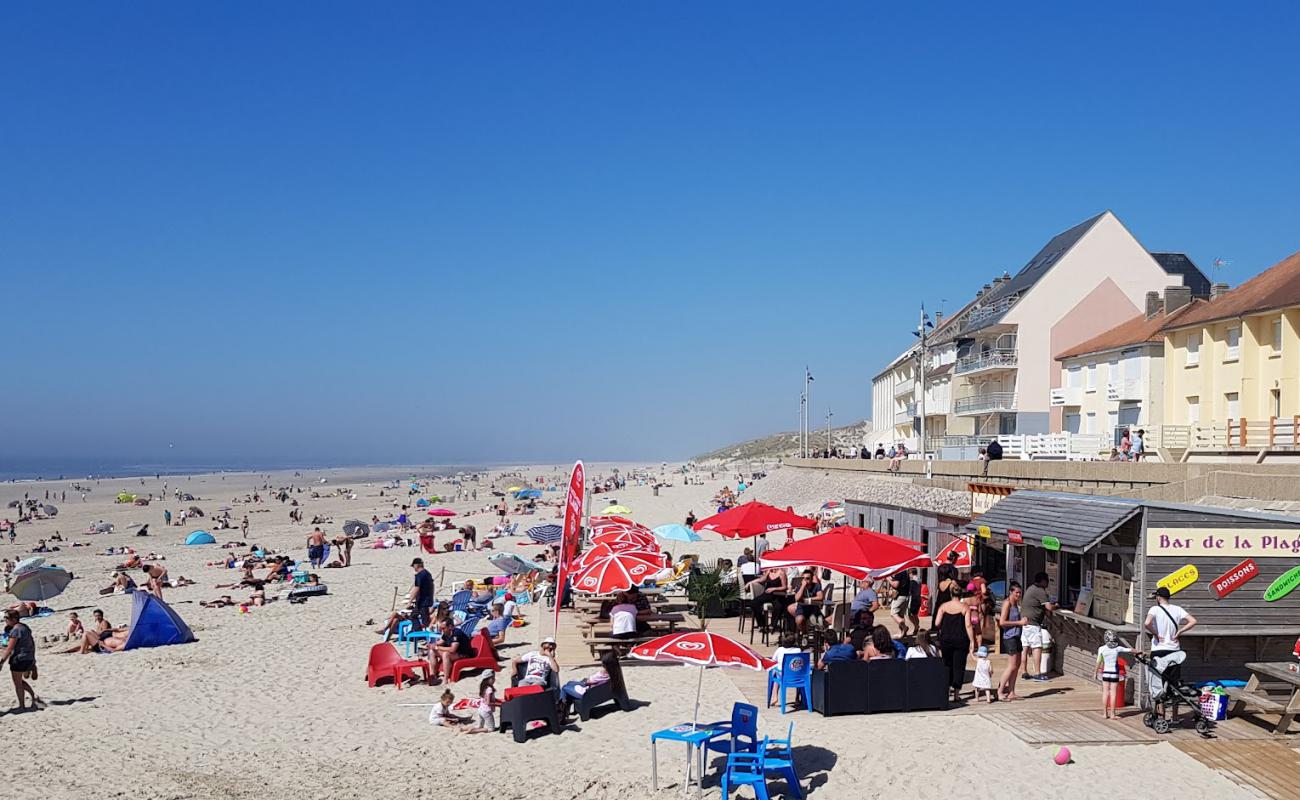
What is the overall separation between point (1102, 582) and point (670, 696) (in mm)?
5000

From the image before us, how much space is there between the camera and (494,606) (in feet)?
57.8

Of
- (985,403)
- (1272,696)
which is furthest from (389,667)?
(985,403)

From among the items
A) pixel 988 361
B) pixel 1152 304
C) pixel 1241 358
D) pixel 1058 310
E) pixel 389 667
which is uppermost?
pixel 1058 310

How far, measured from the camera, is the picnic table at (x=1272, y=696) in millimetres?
9070

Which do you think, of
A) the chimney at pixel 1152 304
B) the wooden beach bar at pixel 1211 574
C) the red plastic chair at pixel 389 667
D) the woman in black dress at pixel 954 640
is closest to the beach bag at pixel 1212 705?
the wooden beach bar at pixel 1211 574

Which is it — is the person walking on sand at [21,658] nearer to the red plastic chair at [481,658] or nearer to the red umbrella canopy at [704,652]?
the red plastic chair at [481,658]

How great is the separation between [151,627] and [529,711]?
30.3ft

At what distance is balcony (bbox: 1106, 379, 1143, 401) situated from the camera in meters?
30.0

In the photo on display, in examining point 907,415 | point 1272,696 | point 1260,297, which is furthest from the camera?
point 907,415

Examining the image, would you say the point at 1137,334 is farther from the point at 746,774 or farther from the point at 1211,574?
the point at 746,774

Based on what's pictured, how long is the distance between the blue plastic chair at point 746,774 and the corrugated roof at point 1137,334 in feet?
79.6

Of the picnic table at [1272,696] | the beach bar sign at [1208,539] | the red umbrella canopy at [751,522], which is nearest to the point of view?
the picnic table at [1272,696]

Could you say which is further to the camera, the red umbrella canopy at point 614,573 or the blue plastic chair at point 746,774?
the red umbrella canopy at point 614,573

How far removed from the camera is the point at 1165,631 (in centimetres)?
978
